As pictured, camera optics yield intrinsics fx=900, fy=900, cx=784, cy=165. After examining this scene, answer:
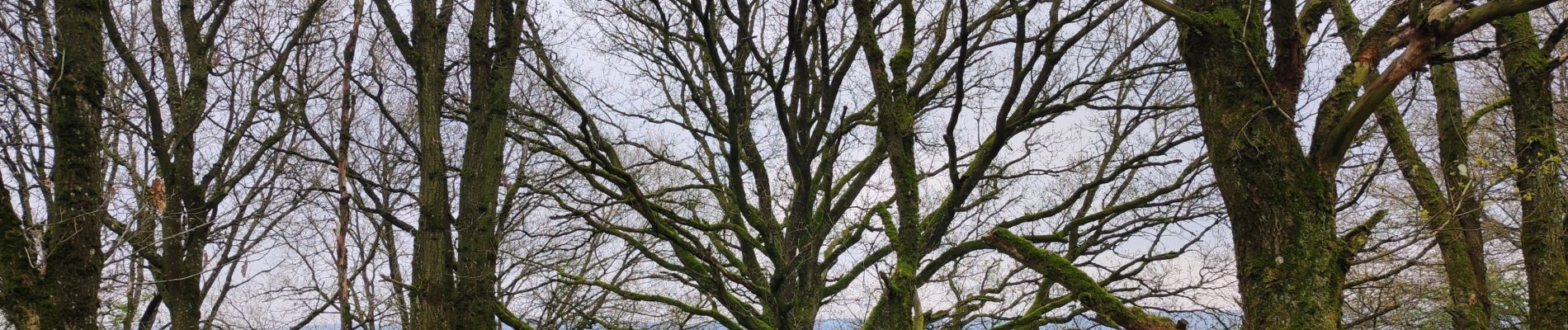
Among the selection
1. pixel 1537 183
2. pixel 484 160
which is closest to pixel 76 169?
pixel 484 160

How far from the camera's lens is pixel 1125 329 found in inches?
156

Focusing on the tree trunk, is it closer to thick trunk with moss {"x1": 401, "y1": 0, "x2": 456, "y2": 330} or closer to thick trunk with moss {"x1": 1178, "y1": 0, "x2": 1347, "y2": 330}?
thick trunk with moss {"x1": 401, "y1": 0, "x2": 456, "y2": 330}

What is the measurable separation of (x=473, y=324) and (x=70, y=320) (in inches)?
108

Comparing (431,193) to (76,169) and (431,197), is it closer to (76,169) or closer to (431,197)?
(431,197)

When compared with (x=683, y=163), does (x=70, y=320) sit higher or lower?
lower

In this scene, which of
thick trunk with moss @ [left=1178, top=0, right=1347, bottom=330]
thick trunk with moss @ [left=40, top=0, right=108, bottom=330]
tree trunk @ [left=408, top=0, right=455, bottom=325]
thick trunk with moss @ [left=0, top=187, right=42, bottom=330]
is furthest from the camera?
tree trunk @ [left=408, top=0, right=455, bottom=325]

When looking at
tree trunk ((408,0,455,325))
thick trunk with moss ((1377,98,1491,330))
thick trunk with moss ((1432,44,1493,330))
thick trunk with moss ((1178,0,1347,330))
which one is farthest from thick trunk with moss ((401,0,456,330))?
thick trunk with moss ((1432,44,1493,330))

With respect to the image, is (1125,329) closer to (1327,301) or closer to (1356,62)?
(1327,301)

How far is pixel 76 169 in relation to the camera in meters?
5.25

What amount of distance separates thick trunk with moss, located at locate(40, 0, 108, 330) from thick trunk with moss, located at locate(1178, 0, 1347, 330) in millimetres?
5888

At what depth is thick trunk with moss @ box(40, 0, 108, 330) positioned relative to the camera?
5039 mm

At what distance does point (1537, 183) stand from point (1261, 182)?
3.74 metres

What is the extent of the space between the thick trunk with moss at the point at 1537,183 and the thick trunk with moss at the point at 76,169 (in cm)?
861

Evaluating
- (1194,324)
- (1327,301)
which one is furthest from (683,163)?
(1327,301)
